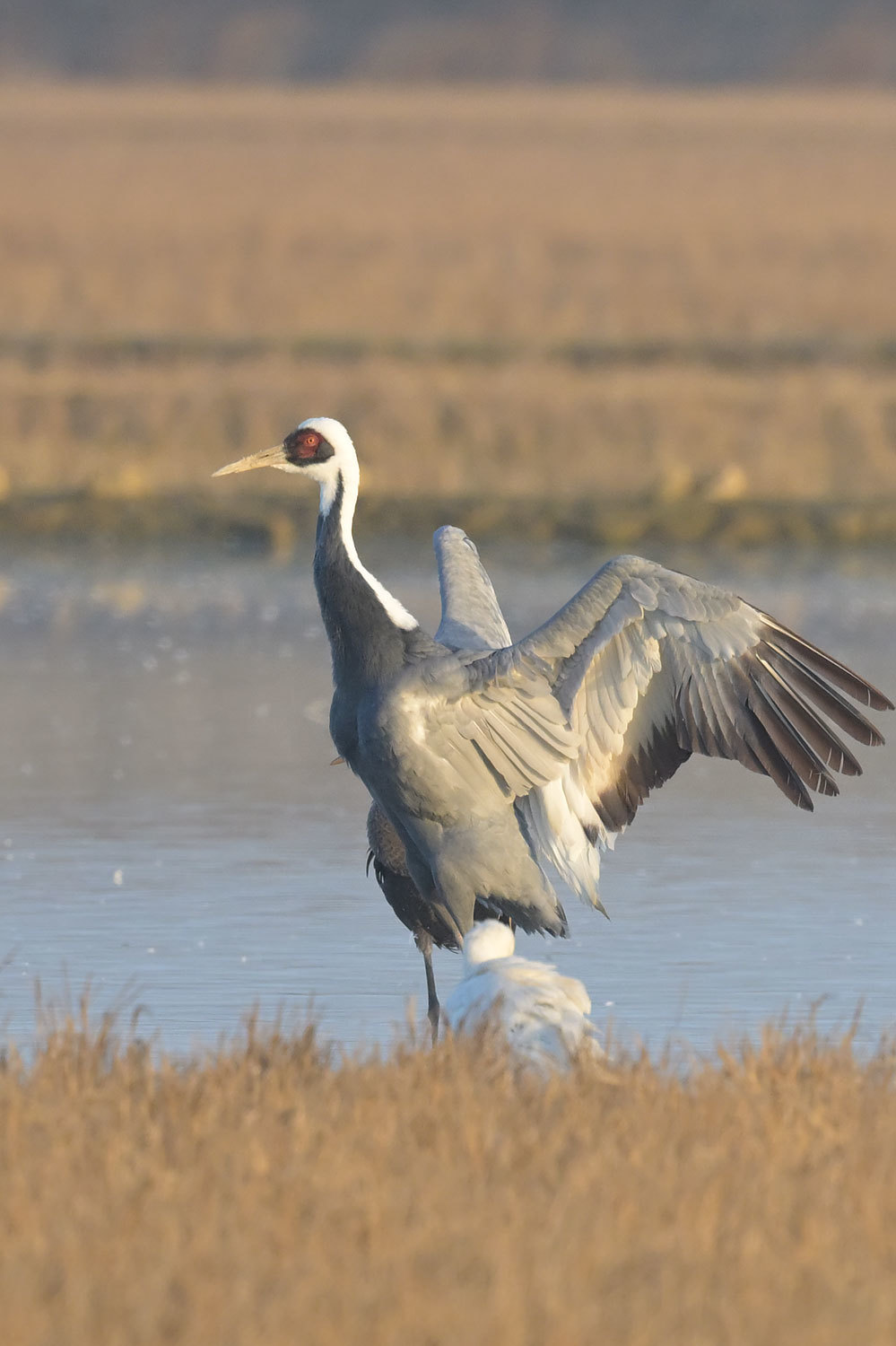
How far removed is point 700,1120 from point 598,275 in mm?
30688

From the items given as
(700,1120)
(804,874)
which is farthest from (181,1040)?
(804,874)

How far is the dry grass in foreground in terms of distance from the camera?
13.8 feet

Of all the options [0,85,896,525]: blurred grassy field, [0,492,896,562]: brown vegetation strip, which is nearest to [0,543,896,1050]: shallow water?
[0,492,896,562]: brown vegetation strip

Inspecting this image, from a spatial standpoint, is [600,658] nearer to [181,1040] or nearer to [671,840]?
[181,1040]

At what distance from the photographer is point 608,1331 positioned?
4.15 m

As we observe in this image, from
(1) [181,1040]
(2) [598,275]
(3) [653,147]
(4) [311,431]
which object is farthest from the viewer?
(3) [653,147]

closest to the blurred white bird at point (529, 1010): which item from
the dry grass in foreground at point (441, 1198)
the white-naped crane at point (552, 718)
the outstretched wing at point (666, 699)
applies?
the dry grass in foreground at point (441, 1198)

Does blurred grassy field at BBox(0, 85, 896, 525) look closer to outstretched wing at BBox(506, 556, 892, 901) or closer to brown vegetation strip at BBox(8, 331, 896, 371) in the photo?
brown vegetation strip at BBox(8, 331, 896, 371)

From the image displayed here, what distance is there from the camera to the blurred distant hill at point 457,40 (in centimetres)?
13688

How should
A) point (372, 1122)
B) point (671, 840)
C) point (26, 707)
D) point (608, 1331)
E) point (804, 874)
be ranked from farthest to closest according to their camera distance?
point (26, 707) < point (671, 840) < point (804, 874) < point (372, 1122) < point (608, 1331)

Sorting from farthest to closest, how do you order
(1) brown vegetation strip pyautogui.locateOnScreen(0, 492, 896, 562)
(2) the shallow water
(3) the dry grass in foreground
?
1. (1) brown vegetation strip pyautogui.locateOnScreen(0, 492, 896, 562)
2. (2) the shallow water
3. (3) the dry grass in foreground

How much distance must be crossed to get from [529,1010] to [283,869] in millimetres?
2907

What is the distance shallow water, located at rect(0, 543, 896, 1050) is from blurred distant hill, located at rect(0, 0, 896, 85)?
401 ft

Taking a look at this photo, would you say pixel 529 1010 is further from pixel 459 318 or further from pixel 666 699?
pixel 459 318
